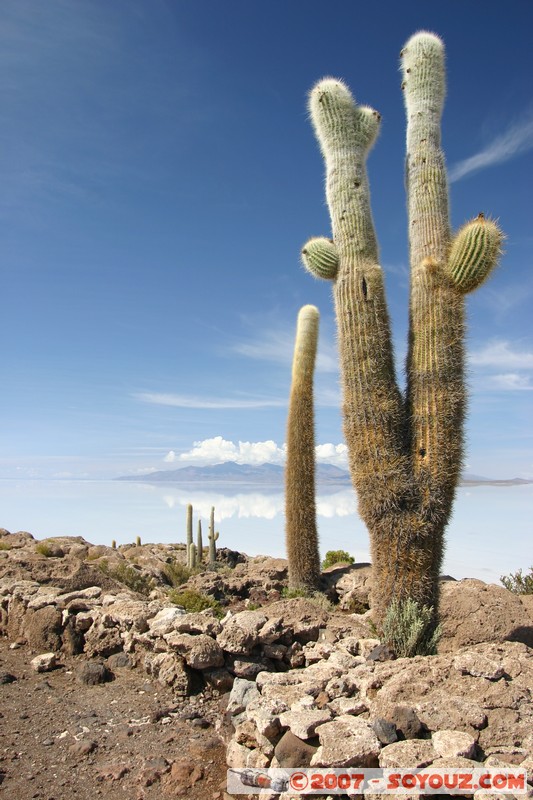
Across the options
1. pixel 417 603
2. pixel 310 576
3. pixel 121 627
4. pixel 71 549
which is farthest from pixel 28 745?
pixel 71 549

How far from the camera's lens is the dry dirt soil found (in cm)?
487

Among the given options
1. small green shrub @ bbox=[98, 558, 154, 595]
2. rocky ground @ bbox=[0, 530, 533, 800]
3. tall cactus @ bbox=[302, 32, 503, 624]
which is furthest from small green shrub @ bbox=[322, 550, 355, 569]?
tall cactus @ bbox=[302, 32, 503, 624]

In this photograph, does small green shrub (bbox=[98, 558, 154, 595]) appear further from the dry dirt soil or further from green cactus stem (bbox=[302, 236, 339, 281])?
green cactus stem (bbox=[302, 236, 339, 281])

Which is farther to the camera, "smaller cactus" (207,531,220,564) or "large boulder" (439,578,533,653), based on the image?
"smaller cactus" (207,531,220,564)

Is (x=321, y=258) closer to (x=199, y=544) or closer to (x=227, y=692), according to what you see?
(x=227, y=692)

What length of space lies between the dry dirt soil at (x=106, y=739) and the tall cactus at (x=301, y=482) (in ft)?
17.6

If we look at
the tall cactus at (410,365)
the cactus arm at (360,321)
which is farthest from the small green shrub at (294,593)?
the cactus arm at (360,321)

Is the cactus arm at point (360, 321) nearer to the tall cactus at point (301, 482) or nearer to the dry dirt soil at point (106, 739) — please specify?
the dry dirt soil at point (106, 739)

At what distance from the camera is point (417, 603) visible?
7262 millimetres

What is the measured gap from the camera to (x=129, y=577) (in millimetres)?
11961

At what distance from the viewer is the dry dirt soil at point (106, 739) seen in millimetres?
4867

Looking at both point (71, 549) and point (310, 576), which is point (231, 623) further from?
point (71, 549)

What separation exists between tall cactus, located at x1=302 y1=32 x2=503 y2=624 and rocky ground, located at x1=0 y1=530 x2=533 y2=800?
118cm

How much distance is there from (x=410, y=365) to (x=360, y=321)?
93 cm
